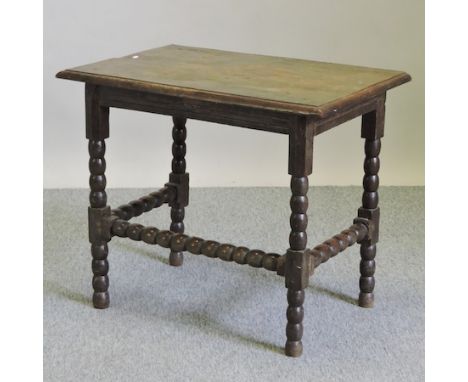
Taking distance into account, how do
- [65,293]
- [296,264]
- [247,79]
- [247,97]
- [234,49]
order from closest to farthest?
[247,97] → [296,264] → [247,79] → [65,293] → [234,49]

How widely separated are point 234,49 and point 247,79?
4.58 feet

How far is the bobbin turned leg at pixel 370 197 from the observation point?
3.40 meters

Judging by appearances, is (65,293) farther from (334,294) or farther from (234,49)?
(234,49)

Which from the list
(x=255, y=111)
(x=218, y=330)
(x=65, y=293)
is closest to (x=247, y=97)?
(x=255, y=111)

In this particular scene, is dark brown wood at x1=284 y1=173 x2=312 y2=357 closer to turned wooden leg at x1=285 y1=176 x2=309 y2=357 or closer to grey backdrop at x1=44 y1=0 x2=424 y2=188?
turned wooden leg at x1=285 y1=176 x2=309 y2=357

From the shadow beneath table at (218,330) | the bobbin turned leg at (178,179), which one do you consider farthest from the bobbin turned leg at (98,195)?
the bobbin turned leg at (178,179)

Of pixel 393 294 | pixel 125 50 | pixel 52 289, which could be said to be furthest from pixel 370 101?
pixel 125 50

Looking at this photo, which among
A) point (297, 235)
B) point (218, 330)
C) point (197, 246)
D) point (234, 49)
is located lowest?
point (218, 330)

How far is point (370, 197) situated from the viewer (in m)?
3.51

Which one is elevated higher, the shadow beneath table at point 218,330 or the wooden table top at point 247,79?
the wooden table top at point 247,79

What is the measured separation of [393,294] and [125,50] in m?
1.67

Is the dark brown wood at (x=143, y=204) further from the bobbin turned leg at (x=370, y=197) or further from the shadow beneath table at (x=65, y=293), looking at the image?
the bobbin turned leg at (x=370, y=197)

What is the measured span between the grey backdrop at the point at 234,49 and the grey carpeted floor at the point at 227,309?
299mm

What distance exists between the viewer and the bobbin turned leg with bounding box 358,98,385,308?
340 cm
